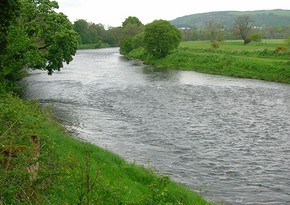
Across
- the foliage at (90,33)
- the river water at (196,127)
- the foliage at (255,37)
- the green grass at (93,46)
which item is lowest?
the river water at (196,127)

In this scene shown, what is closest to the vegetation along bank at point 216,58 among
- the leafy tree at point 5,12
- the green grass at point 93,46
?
the leafy tree at point 5,12

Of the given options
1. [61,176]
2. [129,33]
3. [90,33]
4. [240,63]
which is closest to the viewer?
[61,176]

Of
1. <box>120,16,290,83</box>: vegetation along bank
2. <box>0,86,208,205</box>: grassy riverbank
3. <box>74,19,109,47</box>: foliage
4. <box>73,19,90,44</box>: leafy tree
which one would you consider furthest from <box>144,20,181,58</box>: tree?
<box>73,19,90,44</box>: leafy tree

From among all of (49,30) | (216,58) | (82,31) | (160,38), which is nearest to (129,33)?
(82,31)

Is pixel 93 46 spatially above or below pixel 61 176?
below

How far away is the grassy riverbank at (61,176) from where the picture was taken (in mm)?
7934

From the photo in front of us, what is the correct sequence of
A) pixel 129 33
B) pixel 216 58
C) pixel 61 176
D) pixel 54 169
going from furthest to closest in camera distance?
pixel 129 33, pixel 216 58, pixel 61 176, pixel 54 169

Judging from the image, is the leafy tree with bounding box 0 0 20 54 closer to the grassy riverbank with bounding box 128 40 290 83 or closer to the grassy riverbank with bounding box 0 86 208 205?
the grassy riverbank with bounding box 0 86 208 205

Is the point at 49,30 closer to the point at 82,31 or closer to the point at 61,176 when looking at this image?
the point at 61,176

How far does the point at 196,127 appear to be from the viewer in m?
25.8

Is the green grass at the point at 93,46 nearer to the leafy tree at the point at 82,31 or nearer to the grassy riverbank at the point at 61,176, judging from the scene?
the leafy tree at the point at 82,31

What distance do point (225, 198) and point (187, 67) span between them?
53.1 metres

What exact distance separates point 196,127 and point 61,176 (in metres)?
17.4

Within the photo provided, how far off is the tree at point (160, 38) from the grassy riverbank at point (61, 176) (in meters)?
62.3
